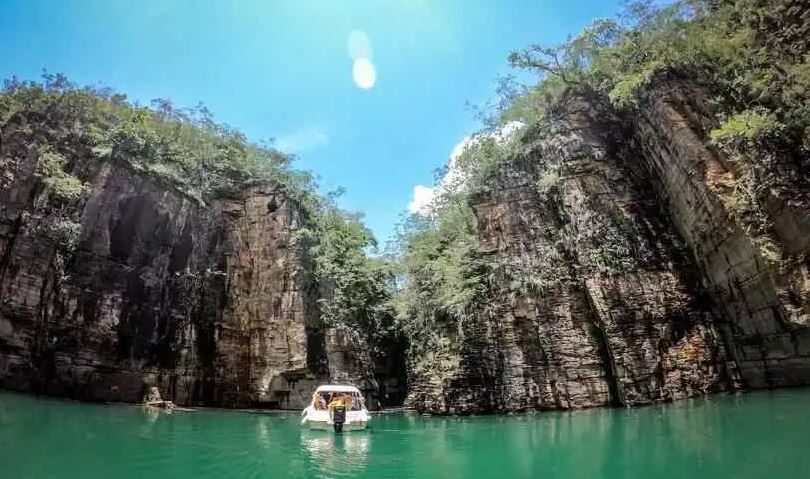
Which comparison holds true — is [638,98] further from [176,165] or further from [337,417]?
[176,165]

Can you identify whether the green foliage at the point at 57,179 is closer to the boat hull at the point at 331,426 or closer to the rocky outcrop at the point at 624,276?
the boat hull at the point at 331,426

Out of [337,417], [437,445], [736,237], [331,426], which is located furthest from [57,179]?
[736,237]

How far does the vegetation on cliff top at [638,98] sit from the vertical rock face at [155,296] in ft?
18.2

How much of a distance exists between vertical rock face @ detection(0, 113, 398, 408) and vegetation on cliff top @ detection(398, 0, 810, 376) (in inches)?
218

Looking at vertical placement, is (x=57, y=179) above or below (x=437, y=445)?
above

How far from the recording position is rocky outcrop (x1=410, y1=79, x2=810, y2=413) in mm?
15055

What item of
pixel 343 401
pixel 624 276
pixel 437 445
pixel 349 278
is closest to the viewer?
pixel 437 445

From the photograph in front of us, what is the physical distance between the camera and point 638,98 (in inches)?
735

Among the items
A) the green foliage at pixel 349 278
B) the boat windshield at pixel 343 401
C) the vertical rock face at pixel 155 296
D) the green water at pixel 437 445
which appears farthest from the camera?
the green foliage at pixel 349 278

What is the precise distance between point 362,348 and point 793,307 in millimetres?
16615

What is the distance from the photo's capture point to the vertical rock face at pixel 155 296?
58.0 ft

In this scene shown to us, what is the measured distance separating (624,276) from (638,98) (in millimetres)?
A: 6450

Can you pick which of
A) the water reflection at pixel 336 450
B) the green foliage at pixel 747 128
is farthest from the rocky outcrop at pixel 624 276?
the water reflection at pixel 336 450

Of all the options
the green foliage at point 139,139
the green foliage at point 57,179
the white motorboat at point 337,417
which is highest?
the green foliage at point 139,139
